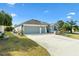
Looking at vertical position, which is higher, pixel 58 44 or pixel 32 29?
pixel 32 29

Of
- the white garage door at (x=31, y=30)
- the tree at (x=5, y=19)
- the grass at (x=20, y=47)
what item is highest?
the tree at (x=5, y=19)

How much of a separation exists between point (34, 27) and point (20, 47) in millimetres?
342

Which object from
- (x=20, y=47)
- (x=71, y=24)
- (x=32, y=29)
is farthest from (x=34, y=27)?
(x=71, y=24)

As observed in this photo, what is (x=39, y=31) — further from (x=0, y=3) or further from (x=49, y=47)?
(x=0, y=3)

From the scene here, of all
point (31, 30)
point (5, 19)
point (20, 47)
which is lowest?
Answer: point (20, 47)

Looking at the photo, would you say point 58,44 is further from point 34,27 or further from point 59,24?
point 34,27

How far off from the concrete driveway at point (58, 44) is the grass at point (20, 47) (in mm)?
73

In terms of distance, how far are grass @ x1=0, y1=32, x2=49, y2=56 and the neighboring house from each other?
0.11 m

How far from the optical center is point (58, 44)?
3.91 meters

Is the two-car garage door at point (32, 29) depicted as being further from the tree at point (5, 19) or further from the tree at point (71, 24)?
the tree at point (71, 24)

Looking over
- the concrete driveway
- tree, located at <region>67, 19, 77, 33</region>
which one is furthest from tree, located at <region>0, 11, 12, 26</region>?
tree, located at <region>67, 19, 77, 33</region>

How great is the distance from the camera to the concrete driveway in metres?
3.87

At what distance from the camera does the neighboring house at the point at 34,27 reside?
3922 millimetres

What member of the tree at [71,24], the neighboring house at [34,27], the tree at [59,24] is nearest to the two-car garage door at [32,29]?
the neighboring house at [34,27]
